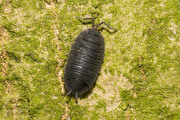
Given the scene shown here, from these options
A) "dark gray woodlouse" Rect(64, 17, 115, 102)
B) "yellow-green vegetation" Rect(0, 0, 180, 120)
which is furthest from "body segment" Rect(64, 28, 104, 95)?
"yellow-green vegetation" Rect(0, 0, 180, 120)

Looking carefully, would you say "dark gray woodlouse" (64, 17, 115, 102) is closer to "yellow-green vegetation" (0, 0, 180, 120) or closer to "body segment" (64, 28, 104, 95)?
"body segment" (64, 28, 104, 95)

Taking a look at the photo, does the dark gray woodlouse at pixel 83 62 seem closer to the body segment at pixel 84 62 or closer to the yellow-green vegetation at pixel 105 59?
the body segment at pixel 84 62

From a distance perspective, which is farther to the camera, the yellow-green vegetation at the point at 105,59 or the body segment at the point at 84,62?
the yellow-green vegetation at the point at 105,59

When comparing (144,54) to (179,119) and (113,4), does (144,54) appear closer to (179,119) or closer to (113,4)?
(113,4)

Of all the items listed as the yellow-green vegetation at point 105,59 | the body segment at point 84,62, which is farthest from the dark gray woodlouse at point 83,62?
the yellow-green vegetation at point 105,59

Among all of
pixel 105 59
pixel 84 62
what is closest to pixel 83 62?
pixel 84 62

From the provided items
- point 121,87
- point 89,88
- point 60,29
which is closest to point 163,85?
point 121,87
